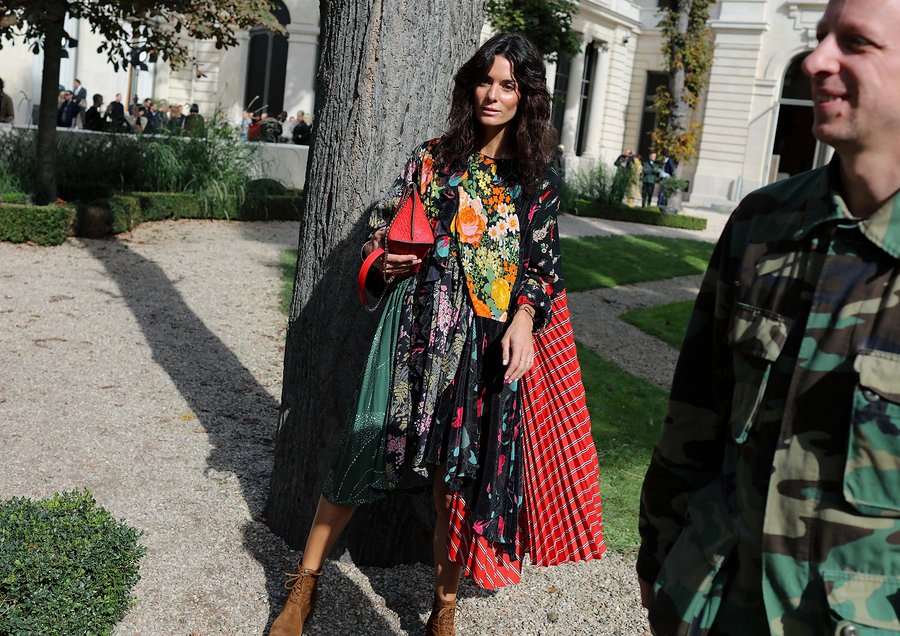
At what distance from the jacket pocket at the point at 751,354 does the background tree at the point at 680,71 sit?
22121mm

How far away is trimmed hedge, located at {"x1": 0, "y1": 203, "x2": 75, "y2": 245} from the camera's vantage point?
1027 cm

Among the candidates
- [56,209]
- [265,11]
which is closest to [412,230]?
[56,209]

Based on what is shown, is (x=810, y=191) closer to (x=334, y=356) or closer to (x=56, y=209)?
(x=334, y=356)

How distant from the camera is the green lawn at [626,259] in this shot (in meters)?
11.6

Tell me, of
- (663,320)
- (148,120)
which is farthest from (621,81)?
(663,320)

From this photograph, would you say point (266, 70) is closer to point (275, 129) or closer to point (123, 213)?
point (275, 129)

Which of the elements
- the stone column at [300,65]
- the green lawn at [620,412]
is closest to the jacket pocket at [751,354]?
the green lawn at [620,412]

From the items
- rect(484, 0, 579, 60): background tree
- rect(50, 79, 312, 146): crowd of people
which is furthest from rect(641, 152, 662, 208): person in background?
rect(50, 79, 312, 146): crowd of people

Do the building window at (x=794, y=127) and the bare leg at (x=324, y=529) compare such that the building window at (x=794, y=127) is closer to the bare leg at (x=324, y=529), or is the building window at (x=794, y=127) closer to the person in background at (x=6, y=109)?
the person in background at (x=6, y=109)

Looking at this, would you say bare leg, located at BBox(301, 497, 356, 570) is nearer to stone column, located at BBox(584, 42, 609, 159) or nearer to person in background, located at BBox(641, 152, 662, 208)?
person in background, located at BBox(641, 152, 662, 208)

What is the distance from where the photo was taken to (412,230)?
2.85 m

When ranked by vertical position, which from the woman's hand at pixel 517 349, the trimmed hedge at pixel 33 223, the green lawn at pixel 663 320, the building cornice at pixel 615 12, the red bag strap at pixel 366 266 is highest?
the building cornice at pixel 615 12

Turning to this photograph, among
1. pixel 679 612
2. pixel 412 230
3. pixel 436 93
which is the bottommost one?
pixel 679 612

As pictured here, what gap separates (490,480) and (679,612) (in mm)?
1315
